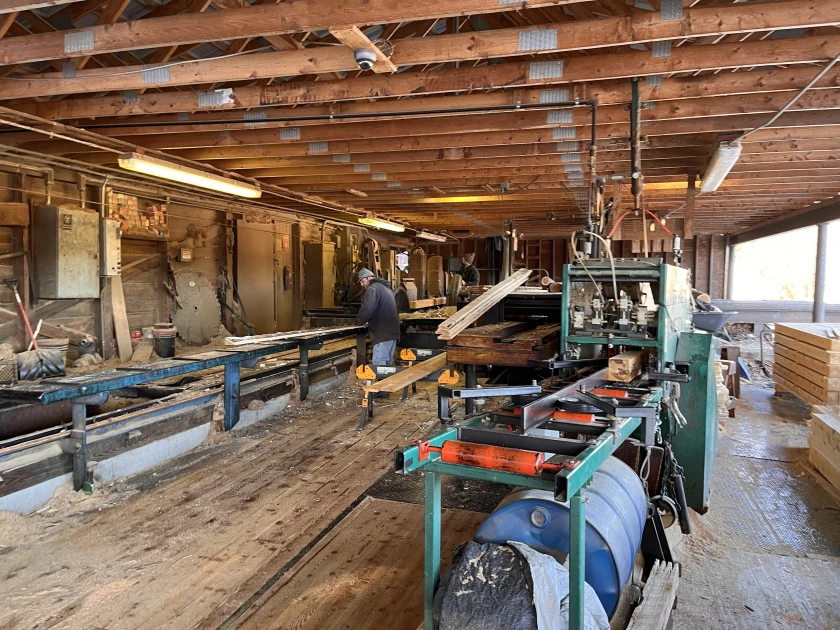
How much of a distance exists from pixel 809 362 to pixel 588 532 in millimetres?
6457

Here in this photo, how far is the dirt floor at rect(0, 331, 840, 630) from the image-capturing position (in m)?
2.84

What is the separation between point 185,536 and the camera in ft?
11.8

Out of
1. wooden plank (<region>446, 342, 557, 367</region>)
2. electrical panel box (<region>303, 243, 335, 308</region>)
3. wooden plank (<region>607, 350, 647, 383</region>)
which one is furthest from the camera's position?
electrical panel box (<region>303, 243, 335, 308</region>)

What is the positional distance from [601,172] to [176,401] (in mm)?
6122

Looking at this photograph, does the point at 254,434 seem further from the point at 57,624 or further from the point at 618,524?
the point at 618,524

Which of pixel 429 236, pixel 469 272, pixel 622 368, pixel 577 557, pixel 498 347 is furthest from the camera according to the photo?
pixel 429 236

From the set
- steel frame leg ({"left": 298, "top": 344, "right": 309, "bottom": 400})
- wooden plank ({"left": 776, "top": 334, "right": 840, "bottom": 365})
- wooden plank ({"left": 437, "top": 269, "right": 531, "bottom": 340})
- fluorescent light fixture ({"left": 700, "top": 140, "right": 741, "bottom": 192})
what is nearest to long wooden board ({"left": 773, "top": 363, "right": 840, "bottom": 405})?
wooden plank ({"left": 776, "top": 334, "right": 840, "bottom": 365})

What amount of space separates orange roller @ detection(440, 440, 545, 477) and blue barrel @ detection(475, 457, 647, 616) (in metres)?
0.47

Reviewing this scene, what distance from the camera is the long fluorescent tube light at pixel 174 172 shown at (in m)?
5.40

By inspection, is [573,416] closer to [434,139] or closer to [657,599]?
[657,599]

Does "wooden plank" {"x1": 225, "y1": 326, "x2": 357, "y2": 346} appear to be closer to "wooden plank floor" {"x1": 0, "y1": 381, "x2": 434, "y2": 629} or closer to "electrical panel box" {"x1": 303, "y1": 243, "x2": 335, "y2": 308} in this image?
"wooden plank floor" {"x1": 0, "y1": 381, "x2": 434, "y2": 629}

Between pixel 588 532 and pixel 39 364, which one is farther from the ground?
pixel 39 364

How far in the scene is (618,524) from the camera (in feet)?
7.97

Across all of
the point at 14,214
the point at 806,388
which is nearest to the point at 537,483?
the point at 14,214
